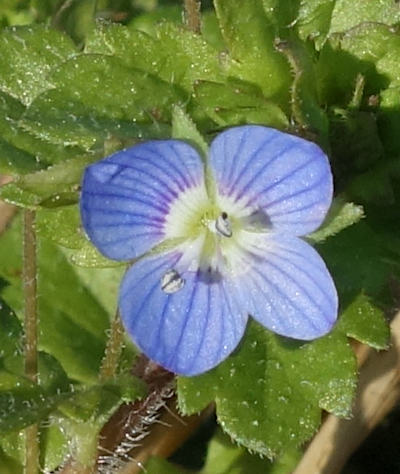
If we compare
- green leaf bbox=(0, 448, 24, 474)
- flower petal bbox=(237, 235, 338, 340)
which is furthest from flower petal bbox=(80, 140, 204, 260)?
green leaf bbox=(0, 448, 24, 474)

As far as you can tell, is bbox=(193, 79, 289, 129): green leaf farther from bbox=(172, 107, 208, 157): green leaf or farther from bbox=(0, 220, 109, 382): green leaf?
bbox=(0, 220, 109, 382): green leaf

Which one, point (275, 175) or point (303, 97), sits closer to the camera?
point (275, 175)

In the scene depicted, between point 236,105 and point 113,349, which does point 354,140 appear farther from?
point 113,349

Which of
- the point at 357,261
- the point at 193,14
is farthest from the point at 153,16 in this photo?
the point at 357,261

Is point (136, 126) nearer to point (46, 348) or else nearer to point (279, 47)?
point (279, 47)

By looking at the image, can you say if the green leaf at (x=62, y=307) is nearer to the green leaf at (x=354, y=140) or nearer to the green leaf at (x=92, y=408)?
the green leaf at (x=92, y=408)

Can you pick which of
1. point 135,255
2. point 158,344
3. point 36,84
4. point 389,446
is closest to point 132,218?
point 135,255
